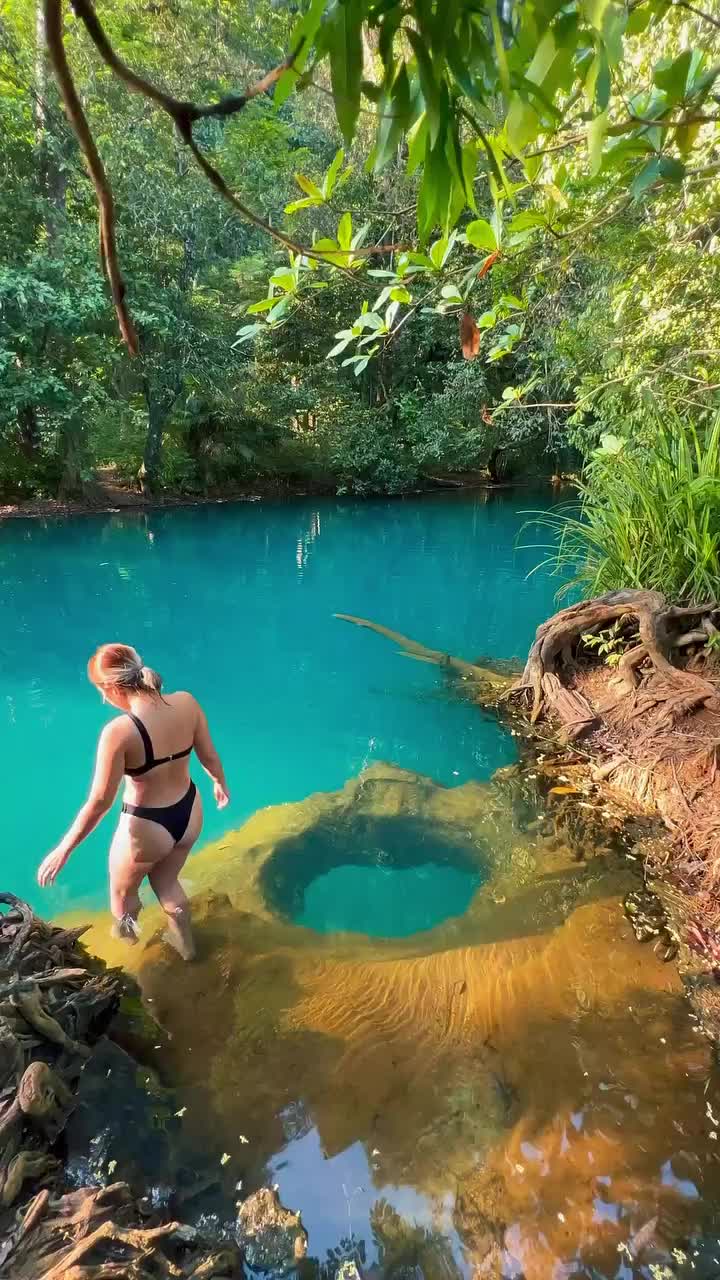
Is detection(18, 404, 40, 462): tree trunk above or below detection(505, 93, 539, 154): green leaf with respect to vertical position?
below

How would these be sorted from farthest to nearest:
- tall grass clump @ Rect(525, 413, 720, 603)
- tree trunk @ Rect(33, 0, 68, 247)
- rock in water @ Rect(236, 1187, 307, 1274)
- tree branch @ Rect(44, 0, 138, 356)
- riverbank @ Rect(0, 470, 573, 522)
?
riverbank @ Rect(0, 470, 573, 522)
tree trunk @ Rect(33, 0, 68, 247)
tall grass clump @ Rect(525, 413, 720, 603)
rock in water @ Rect(236, 1187, 307, 1274)
tree branch @ Rect(44, 0, 138, 356)

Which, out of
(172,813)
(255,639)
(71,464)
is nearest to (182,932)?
(172,813)

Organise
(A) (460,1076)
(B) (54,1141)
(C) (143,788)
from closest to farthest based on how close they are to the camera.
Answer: (B) (54,1141), (A) (460,1076), (C) (143,788)

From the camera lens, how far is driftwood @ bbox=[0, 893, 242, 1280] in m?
1.52

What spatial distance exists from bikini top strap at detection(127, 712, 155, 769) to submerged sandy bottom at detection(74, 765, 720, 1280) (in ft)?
2.97

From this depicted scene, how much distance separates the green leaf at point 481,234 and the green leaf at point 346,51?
77 centimetres

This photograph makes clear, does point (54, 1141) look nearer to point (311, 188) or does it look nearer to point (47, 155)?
point (311, 188)

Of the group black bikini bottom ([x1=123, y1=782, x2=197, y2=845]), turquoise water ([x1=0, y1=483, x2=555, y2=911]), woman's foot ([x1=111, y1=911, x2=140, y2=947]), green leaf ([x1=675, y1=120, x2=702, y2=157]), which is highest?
green leaf ([x1=675, y1=120, x2=702, y2=157])

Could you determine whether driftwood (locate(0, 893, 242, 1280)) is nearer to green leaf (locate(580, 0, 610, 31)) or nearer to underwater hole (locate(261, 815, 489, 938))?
underwater hole (locate(261, 815, 489, 938))

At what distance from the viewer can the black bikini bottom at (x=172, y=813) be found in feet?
8.62

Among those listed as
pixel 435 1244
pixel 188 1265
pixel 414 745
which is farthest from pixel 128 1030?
pixel 414 745

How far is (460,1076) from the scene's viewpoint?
7.43ft

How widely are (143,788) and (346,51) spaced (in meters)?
2.35

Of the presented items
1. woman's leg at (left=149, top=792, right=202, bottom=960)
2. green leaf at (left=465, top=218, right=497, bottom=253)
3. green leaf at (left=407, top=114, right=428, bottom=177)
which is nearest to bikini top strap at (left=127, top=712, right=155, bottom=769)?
woman's leg at (left=149, top=792, right=202, bottom=960)
